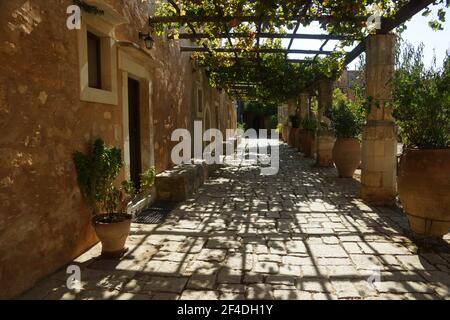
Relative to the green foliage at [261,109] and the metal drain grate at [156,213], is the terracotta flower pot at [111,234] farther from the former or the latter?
the green foliage at [261,109]

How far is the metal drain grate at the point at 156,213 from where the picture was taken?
5254mm

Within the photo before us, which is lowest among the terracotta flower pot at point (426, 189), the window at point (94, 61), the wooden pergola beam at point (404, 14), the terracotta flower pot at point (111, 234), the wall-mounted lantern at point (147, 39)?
the terracotta flower pot at point (111, 234)

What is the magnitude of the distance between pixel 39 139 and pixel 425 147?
412 cm

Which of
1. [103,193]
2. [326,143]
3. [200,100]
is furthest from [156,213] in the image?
[326,143]

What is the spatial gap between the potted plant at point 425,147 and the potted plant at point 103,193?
328cm

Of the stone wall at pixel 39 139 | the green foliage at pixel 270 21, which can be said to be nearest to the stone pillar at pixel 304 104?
the green foliage at pixel 270 21

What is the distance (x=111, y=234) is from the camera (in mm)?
3693

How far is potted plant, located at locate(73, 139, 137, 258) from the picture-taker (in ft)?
12.1

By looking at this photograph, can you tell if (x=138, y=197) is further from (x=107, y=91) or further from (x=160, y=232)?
(x=107, y=91)

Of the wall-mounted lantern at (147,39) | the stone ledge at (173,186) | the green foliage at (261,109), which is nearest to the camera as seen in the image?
the wall-mounted lantern at (147,39)

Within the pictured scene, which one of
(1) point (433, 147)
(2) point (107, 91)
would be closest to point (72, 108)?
(2) point (107, 91)

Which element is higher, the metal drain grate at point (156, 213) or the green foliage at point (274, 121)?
the green foliage at point (274, 121)

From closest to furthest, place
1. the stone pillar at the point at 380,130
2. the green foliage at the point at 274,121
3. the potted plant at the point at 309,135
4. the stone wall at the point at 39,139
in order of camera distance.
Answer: the stone wall at the point at 39,139 < the stone pillar at the point at 380,130 < the potted plant at the point at 309,135 < the green foliage at the point at 274,121

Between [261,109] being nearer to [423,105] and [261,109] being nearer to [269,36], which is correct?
[269,36]
